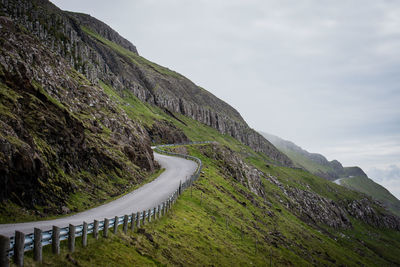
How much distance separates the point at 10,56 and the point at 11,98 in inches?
320

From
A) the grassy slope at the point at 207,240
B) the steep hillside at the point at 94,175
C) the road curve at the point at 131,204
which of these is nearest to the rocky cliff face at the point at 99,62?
the steep hillside at the point at 94,175

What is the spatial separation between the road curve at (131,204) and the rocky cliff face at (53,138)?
1.97 meters

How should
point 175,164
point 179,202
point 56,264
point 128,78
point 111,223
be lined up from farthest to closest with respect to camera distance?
point 128,78, point 175,164, point 179,202, point 111,223, point 56,264

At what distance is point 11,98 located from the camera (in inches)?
972

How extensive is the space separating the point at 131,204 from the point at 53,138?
1034 centimetres

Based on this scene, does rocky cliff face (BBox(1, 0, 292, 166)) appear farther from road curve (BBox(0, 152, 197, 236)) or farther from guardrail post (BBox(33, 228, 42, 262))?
guardrail post (BBox(33, 228, 42, 262))

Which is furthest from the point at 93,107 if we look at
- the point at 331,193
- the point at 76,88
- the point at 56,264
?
the point at 331,193

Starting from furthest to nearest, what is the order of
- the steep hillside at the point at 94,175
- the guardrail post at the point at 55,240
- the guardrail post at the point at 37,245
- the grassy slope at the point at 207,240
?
1. the steep hillside at the point at 94,175
2. the grassy slope at the point at 207,240
3. the guardrail post at the point at 55,240
4. the guardrail post at the point at 37,245

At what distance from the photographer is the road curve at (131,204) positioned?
1766 centimetres

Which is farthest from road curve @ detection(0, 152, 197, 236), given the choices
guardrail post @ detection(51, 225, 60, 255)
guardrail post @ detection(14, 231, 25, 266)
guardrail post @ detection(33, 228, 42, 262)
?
guardrail post @ detection(14, 231, 25, 266)

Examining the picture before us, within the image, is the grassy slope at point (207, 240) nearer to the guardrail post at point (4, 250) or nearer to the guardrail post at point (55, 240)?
the guardrail post at point (55, 240)

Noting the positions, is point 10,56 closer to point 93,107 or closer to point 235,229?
point 93,107

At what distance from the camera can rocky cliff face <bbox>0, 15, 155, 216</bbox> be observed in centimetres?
2050

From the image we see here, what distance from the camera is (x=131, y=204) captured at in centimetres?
2822
